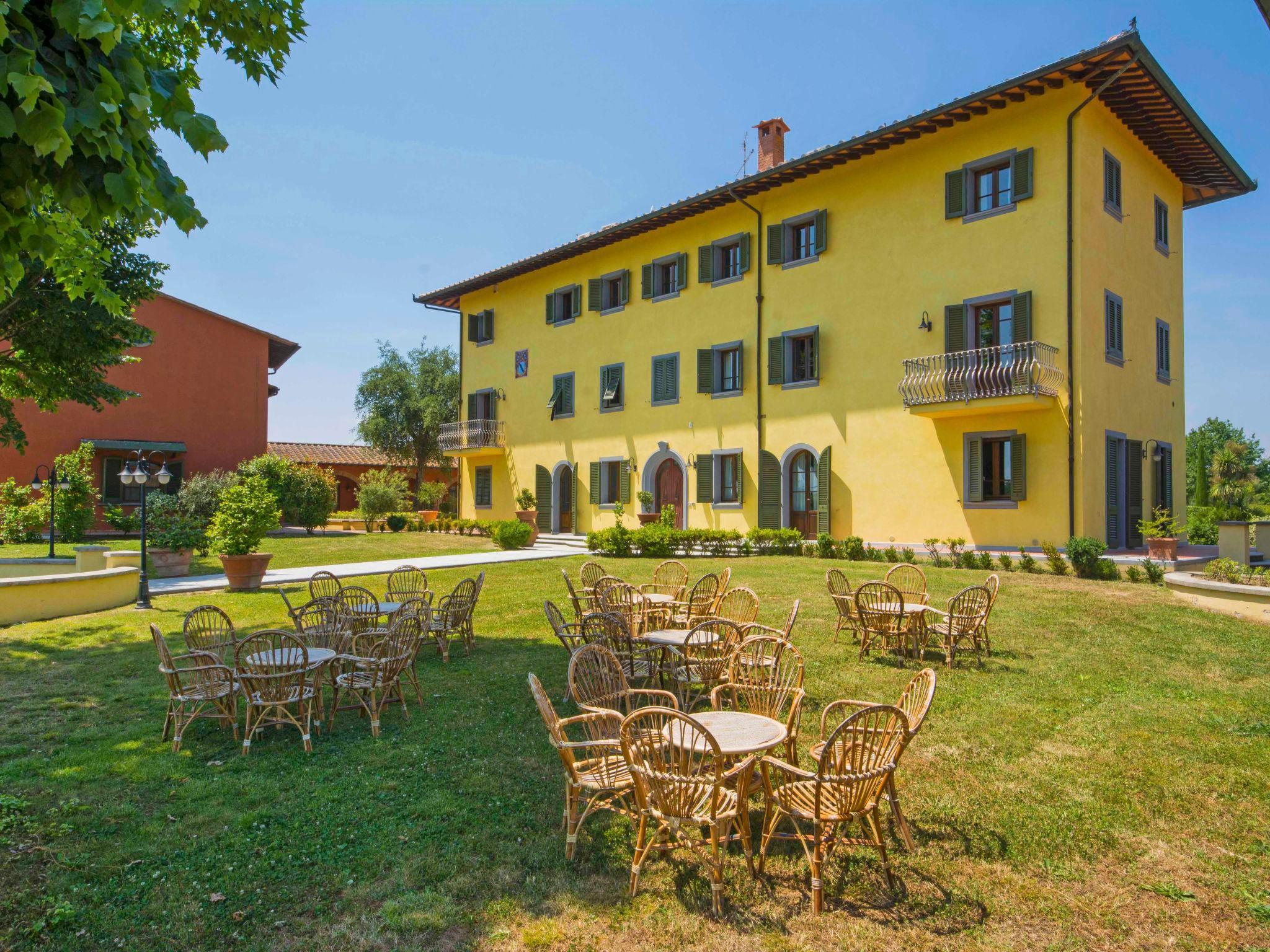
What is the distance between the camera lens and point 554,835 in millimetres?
4188

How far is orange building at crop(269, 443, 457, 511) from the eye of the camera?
39.2 meters

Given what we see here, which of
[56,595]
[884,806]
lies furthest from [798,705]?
[56,595]

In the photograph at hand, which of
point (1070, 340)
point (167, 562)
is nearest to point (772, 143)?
point (1070, 340)

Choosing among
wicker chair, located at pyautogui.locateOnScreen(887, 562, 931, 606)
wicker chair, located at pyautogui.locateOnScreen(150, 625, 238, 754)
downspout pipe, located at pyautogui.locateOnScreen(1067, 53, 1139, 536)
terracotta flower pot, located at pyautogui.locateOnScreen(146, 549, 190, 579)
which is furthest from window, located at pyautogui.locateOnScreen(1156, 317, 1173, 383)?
terracotta flower pot, located at pyautogui.locateOnScreen(146, 549, 190, 579)

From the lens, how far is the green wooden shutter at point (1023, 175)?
1566 centimetres

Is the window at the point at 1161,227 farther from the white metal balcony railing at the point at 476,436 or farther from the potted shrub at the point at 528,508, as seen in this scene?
A: the white metal balcony railing at the point at 476,436

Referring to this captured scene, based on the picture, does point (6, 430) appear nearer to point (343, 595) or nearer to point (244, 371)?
point (343, 595)

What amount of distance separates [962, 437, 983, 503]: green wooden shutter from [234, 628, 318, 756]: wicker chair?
47.2 feet

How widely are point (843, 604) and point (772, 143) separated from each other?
1728 cm

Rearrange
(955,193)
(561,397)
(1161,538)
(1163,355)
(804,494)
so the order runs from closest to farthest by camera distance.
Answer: (1161,538), (955,193), (1163,355), (804,494), (561,397)

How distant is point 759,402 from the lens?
20422 mm

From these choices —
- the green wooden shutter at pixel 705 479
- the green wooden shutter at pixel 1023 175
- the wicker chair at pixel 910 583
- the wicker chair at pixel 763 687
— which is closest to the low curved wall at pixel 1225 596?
the wicker chair at pixel 910 583

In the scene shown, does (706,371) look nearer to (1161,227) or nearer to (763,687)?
(1161,227)

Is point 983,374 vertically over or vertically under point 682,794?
over
